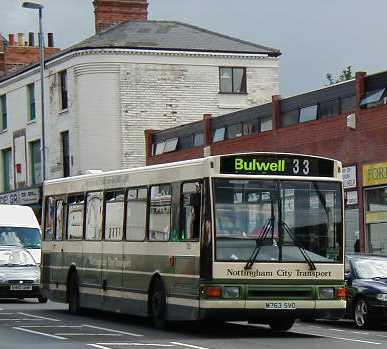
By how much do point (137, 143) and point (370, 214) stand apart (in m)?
20.2

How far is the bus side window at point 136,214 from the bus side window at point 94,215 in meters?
1.50

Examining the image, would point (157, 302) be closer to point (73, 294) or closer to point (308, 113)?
point (73, 294)

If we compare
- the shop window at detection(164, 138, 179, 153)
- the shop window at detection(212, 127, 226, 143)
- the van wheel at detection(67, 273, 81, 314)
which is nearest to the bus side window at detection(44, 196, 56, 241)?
the van wheel at detection(67, 273, 81, 314)

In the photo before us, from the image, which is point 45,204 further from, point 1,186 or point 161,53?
point 1,186

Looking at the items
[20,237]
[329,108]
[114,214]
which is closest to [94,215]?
[114,214]

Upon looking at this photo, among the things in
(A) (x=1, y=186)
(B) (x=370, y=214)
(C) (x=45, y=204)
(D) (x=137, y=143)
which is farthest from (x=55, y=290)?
(A) (x=1, y=186)

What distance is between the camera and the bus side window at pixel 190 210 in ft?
59.5

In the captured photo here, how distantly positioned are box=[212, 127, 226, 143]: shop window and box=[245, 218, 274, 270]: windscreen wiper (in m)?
28.7

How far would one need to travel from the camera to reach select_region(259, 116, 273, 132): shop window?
43.0 m

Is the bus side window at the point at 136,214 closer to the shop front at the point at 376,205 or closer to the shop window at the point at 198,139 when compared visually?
the shop front at the point at 376,205

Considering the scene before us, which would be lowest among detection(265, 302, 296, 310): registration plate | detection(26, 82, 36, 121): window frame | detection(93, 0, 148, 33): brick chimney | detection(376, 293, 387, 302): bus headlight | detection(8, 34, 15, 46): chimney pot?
detection(376, 293, 387, 302): bus headlight

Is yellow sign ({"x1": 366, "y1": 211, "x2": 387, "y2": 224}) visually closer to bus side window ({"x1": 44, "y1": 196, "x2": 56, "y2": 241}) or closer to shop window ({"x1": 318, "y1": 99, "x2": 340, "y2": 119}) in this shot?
shop window ({"x1": 318, "y1": 99, "x2": 340, "y2": 119})

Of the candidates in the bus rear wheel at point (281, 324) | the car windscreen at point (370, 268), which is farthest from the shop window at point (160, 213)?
the car windscreen at point (370, 268)

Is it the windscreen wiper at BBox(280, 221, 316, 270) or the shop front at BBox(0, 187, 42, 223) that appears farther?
the shop front at BBox(0, 187, 42, 223)
